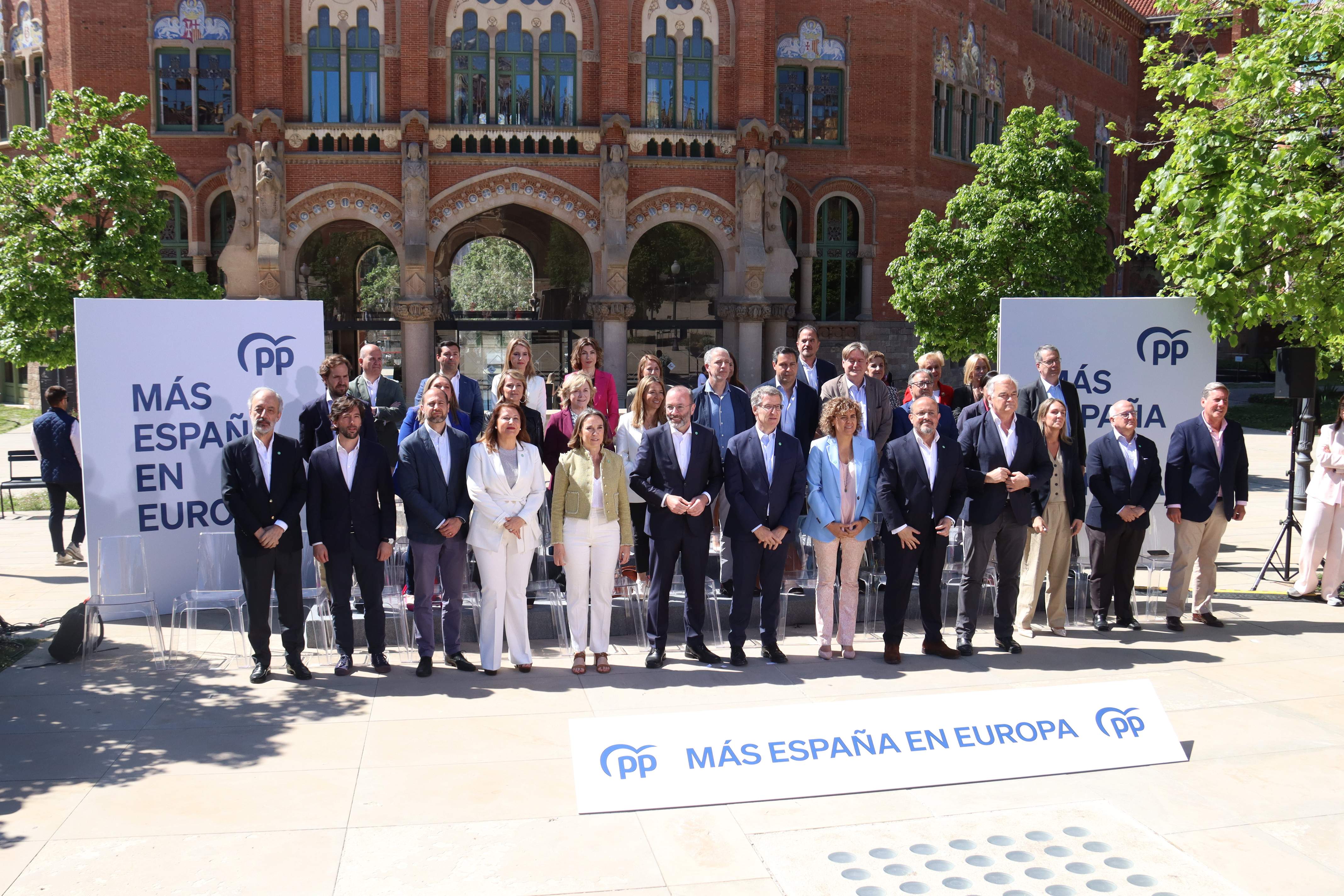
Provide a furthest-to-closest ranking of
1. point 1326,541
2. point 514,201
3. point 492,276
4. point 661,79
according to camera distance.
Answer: point 492,276
point 661,79
point 514,201
point 1326,541

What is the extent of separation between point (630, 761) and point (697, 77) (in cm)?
2249

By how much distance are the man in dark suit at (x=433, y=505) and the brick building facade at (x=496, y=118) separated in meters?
17.1

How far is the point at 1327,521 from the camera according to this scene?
10359mm

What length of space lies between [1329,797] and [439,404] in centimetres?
596

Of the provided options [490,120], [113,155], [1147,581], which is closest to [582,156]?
[490,120]

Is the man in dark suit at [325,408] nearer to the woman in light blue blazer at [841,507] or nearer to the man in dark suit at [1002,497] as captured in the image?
the woman in light blue blazer at [841,507]

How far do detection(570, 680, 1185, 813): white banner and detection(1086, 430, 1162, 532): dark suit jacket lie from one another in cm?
298

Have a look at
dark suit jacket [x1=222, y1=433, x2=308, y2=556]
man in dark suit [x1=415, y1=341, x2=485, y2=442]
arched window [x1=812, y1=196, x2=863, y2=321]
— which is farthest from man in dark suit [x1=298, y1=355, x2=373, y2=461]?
arched window [x1=812, y1=196, x2=863, y2=321]

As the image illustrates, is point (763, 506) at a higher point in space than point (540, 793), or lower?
higher

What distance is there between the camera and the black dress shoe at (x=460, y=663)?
318 inches

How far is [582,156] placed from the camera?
2506cm

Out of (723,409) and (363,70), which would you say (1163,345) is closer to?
(723,409)

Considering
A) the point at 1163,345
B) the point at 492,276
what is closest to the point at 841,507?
the point at 1163,345

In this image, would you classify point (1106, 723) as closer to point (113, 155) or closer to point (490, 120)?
point (113, 155)
